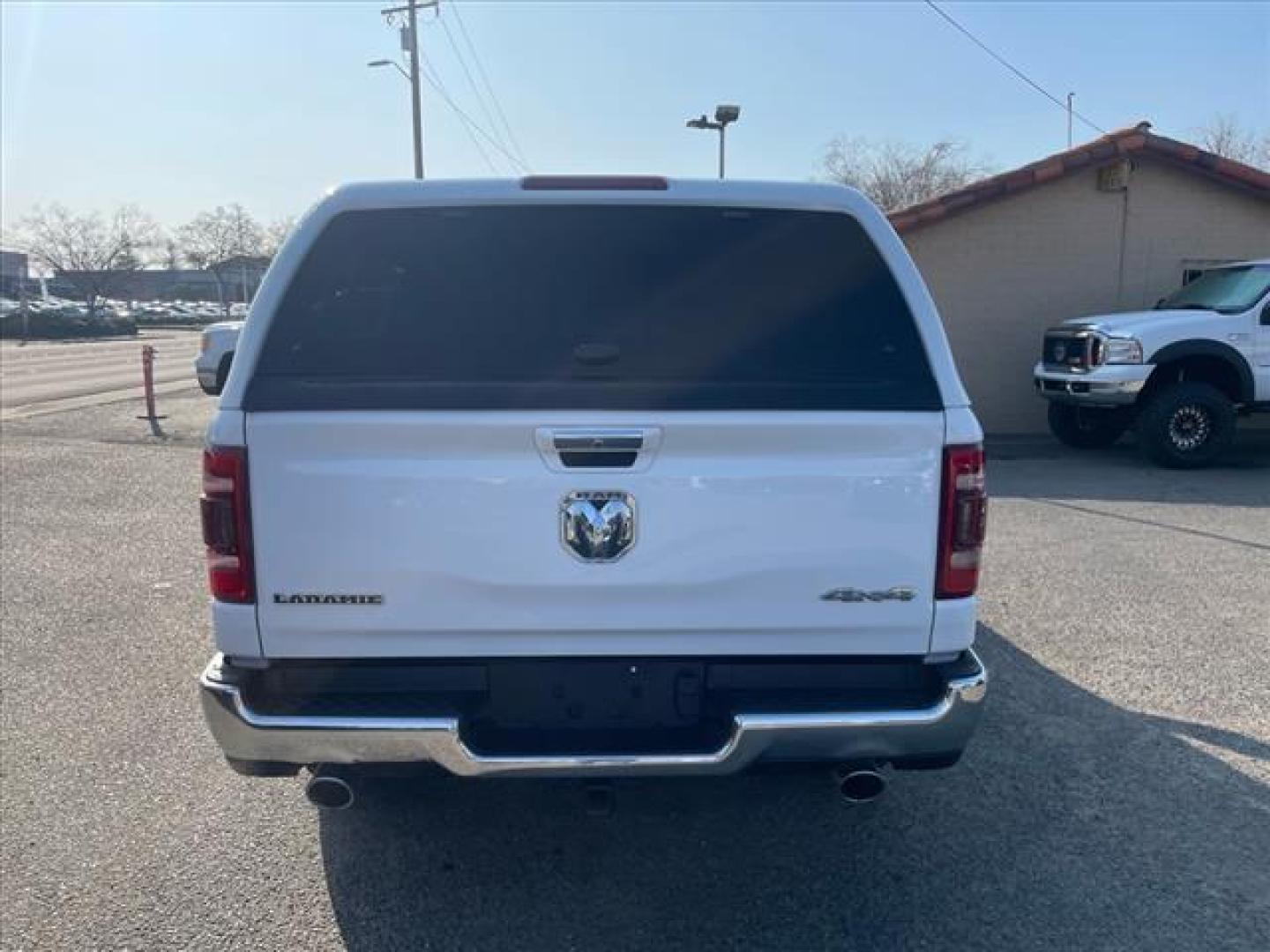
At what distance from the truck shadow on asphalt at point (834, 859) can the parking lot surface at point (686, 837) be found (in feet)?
0.03

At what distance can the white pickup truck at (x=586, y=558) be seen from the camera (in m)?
2.70

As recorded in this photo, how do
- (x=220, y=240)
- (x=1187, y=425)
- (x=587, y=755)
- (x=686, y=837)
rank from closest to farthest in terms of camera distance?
(x=587, y=755) → (x=686, y=837) → (x=1187, y=425) → (x=220, y=240)

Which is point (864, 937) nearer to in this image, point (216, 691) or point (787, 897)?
point (787, 897)

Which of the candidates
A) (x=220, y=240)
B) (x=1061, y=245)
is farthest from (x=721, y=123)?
(x=220, y=240)

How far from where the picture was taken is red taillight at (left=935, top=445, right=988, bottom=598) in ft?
9.18

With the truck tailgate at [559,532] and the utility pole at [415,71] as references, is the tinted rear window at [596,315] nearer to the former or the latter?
the truck tailgate at [559,532]

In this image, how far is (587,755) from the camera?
8.82 ft

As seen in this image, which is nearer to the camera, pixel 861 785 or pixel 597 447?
pixel 597 447

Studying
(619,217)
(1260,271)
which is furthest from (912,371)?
(1260,271)

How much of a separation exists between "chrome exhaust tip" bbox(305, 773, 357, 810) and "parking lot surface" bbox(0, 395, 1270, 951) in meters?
0.46

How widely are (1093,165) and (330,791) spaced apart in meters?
13.5

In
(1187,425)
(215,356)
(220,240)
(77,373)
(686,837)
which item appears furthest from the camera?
(220,240)

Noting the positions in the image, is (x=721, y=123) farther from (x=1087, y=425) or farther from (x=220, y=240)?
(x=220, y=240)

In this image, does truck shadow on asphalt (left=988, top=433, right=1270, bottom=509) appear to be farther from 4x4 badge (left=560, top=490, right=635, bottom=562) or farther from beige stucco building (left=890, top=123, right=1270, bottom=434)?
4x4 badge (left=560, top=490, right=635, bottom=562)
